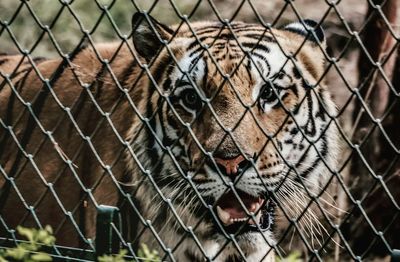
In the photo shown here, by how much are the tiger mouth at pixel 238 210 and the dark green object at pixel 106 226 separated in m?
0.45

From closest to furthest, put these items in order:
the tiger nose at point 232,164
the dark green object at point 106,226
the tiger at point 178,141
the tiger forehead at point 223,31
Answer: the dark green object at point 106,226, the tiger nose at point 232,164, the tiger at point 178,141, the tiger forehead at point 223,31

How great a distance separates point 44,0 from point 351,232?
10.9 feet

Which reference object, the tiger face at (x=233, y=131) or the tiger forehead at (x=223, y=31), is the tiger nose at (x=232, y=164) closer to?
the tiger face at (x=233, y=131)

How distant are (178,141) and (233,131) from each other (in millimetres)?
352

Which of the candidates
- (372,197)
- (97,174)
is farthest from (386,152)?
(97,174)

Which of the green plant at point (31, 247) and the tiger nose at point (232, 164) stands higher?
the tiger nose at point (232, 164)

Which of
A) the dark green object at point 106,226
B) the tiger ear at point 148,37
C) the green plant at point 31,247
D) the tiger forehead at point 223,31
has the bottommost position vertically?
the green plant at point 31,247

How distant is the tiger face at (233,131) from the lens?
148 inches

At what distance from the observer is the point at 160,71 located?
13.8ft

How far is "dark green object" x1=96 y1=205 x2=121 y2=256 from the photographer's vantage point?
3398 mm

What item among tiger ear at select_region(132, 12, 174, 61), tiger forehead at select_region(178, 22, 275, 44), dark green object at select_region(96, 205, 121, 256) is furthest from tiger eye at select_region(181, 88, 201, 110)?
dark green object at select_region(96, 205, 121, 256)

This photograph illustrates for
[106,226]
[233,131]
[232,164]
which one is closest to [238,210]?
[232,164]

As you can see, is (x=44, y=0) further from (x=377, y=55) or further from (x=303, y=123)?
(x=303, y=123)

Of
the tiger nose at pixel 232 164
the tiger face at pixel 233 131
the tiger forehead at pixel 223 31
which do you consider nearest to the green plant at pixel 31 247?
the tiger face at pixel 233 131
